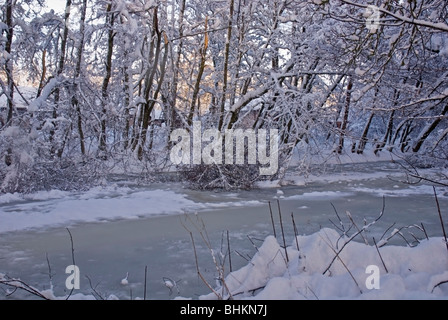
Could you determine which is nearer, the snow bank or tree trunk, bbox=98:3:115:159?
the snow bank

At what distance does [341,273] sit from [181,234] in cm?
365

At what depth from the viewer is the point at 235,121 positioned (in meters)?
14.5

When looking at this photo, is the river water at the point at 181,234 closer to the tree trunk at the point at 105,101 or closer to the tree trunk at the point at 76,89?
the tree trunk at the point at 105,101

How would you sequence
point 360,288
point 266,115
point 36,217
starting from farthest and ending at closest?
1. point 266,115
2. point 36,217
3. point 360,288

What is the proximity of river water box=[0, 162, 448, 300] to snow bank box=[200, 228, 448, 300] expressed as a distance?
Answer: 361mm

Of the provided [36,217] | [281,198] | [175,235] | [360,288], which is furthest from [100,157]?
[360,288]

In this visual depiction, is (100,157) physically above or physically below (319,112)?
below

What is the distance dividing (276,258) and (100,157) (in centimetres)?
969

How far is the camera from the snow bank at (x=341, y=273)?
2.99 metres

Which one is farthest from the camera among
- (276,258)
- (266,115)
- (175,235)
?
(266,115)

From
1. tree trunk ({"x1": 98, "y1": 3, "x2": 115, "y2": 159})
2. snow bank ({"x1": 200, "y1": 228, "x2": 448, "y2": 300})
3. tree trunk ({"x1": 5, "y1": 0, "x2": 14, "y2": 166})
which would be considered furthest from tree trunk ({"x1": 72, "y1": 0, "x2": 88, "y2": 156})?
snow bank ({"x1": 200, "y1": 228, "x2": 448, "y2": 300})

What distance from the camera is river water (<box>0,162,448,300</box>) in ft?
14.9

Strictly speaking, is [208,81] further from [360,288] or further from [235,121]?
[360,288]

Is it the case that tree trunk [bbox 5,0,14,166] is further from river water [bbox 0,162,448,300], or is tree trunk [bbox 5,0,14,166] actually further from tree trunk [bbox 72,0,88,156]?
tree trunk [bbox 72,0,88,156]
